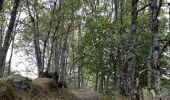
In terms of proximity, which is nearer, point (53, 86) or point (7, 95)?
point (7, 95)

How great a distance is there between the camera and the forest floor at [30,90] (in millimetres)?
11781

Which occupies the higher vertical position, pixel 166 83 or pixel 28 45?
pixel 28 45

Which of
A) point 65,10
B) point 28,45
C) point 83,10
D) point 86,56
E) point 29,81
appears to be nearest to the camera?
point 29,81

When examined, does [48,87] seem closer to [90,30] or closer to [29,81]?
[29,81]

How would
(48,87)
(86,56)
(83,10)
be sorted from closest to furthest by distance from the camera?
(48,87) < (86,56) < (83,10)

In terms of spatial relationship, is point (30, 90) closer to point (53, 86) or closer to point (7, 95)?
point (7, 95)

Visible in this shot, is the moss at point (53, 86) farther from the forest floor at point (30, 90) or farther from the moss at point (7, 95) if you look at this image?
the moss at point (7, 95)

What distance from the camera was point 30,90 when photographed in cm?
1413

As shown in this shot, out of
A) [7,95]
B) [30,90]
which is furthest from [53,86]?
[7,95]

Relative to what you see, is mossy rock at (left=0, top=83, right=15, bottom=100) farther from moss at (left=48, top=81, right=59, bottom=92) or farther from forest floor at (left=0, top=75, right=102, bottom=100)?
moss at (left=48, top=81, right=59, bottom=92)

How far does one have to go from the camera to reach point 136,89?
8.26 m

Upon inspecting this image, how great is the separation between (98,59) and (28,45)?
1561 centimetres

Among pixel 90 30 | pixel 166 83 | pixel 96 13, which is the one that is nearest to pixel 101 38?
pixel 90 30

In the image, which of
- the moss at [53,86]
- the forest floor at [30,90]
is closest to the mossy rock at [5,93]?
the forest floor at [30,90]
